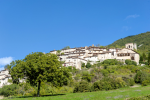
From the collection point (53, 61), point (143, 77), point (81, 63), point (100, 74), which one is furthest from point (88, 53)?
point (53, 61)

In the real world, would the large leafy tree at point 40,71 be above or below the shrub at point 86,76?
above

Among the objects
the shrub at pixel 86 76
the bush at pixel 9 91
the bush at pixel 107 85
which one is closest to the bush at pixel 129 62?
the shrub at pixel 86 76

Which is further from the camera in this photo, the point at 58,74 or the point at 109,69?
the point at 109,69

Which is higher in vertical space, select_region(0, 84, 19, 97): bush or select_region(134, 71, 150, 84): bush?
select_region(134, 71, 150, 84): bush

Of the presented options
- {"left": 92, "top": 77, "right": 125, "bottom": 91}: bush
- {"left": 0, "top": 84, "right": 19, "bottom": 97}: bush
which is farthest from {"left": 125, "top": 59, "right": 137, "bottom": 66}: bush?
{"left": 0, "top": 84, "right": 19, "bottom": 97}: bush

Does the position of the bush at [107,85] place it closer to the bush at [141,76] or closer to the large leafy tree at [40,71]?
the bush at [141,76]

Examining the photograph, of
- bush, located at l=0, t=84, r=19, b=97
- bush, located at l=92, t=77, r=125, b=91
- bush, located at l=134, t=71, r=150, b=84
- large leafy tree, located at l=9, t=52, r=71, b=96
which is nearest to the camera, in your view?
large leafy tree, located at l=9, t=52, r=71, b=96

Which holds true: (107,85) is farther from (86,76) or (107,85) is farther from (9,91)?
(9,91)

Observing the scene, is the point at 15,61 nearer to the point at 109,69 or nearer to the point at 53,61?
the point at 53,61

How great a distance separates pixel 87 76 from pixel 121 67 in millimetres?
16635

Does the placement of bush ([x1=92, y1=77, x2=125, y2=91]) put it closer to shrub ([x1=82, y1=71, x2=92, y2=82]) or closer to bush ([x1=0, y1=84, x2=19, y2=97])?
shrub ([x1=82, y1=71, x2=92, y2=82])

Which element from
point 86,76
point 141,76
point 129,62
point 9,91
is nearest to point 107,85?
point 141,76

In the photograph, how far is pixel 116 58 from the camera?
82.4m

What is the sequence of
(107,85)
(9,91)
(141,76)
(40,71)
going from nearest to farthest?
(40,71), (107,85), (141,76), (9,91)
